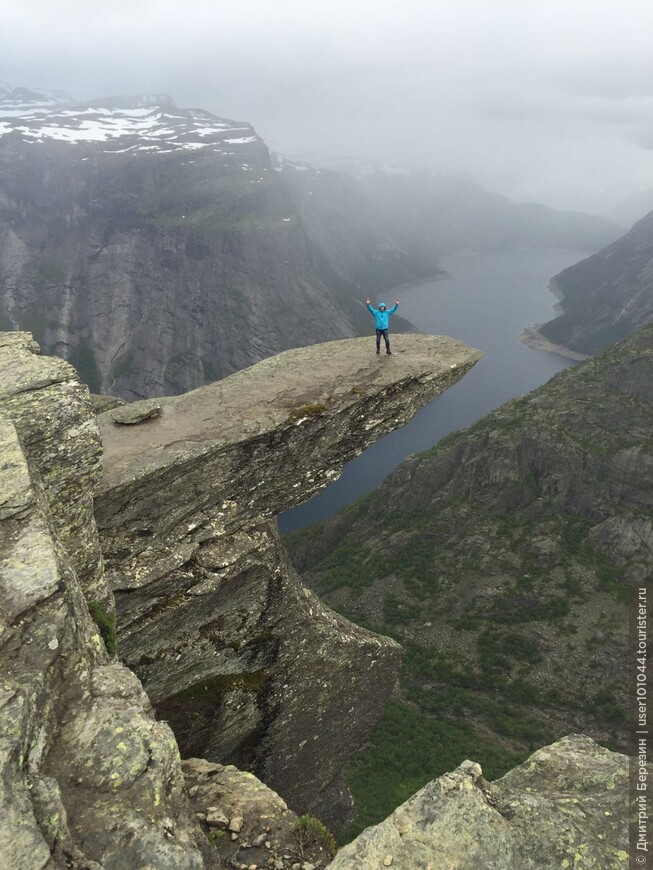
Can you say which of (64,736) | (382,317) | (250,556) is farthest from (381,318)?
(64,736)

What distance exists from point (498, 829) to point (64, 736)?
A: 856 centimetres

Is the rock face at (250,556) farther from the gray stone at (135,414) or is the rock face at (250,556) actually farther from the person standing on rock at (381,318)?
the person standing on rock at (381,318)

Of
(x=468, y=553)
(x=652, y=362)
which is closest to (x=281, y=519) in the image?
(x=468, y=553)

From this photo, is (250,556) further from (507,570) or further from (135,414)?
(507,570)

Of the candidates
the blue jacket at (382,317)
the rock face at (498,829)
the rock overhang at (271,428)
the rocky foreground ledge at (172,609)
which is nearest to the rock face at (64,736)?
the rocky foreground ledge at (172,609)

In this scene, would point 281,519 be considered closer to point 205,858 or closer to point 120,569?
point 120,569

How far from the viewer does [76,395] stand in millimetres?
16078

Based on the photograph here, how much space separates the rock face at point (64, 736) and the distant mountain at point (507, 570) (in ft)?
146

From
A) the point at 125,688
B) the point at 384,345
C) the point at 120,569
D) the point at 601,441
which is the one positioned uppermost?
the point at 384,345

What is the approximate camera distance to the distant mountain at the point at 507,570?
2562 inches

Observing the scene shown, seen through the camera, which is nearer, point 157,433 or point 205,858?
point 205,858

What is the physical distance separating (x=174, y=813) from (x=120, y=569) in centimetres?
1173

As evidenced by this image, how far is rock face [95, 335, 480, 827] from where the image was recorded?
20.0 metres

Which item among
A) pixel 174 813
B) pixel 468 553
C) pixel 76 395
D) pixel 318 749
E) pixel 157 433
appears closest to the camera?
pixel 174 813
